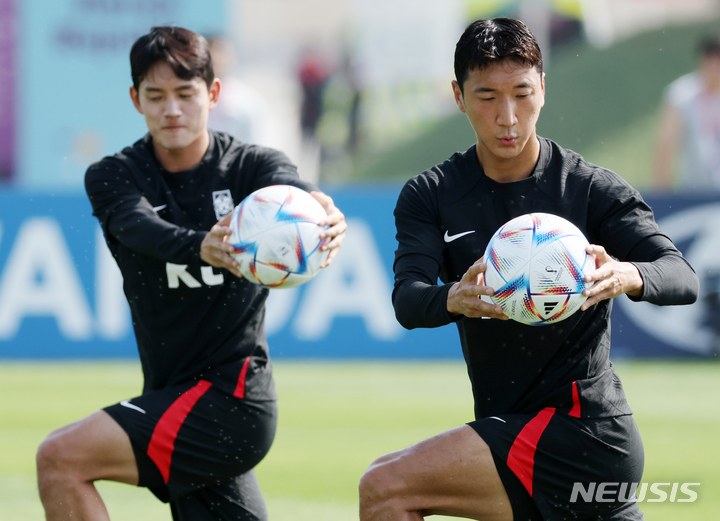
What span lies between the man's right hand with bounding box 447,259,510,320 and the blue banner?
7364 mm

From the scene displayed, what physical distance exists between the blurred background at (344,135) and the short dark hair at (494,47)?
126 inches

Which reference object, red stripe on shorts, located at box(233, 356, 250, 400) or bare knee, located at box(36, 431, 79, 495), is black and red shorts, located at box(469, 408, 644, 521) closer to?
red stripe on shorts, located at box(233, 356, 250, 400)

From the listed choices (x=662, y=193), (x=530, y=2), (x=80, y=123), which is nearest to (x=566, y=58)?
(x=530, y=2)

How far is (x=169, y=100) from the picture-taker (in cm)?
472

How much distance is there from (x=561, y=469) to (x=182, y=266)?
80.6 inches

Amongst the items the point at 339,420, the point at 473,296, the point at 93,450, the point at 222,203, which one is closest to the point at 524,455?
the point at 473,296

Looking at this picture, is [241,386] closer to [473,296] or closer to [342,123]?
[473,296]

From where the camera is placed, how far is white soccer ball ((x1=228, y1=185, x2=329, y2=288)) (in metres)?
4.21

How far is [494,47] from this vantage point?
12.5 ft

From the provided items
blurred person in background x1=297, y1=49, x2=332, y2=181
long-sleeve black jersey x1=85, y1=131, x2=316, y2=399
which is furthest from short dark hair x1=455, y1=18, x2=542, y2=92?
blurred person in background x1=297, y1=49, x2=332, y2=181

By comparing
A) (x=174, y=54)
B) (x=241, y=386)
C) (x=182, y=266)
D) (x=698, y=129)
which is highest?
(x=698, y=129)

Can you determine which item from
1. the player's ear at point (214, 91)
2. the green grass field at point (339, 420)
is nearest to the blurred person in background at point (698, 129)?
the green grass field at point (339, 420)

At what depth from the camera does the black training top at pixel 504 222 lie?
12.6 feet

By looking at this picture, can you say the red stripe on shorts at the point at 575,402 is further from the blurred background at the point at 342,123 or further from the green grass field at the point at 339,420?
the blurred background at the point at 342,123
